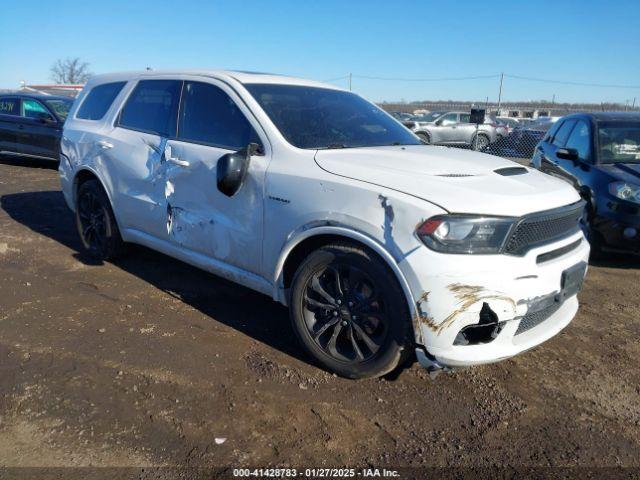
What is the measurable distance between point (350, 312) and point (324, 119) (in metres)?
1.50

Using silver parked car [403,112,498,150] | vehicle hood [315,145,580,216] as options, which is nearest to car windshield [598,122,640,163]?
vehicle hood [315,145,580,216]

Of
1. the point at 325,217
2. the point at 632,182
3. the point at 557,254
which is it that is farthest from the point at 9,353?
the point at 632,182

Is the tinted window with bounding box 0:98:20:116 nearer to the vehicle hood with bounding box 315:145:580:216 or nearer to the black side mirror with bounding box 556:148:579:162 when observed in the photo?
the vehicle hood with bounding box 315:145:580:216

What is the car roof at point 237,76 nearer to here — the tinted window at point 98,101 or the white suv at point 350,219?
the white suv at point 350,219

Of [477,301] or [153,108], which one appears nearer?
[477,301]

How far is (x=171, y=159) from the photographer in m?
3.98

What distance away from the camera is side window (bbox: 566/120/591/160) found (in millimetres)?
6000

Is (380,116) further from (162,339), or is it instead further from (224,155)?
(162,339)

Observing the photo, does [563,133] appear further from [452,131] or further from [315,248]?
[452,131]

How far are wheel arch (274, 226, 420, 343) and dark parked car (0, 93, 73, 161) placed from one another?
31.2ft

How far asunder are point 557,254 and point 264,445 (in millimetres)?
1905

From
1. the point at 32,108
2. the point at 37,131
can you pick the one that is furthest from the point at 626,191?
the point at 32,108

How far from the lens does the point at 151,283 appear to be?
15.4 feet

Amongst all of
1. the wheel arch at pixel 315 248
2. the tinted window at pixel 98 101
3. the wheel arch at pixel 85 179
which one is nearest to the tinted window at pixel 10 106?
the tinted window at pixel 98 101
